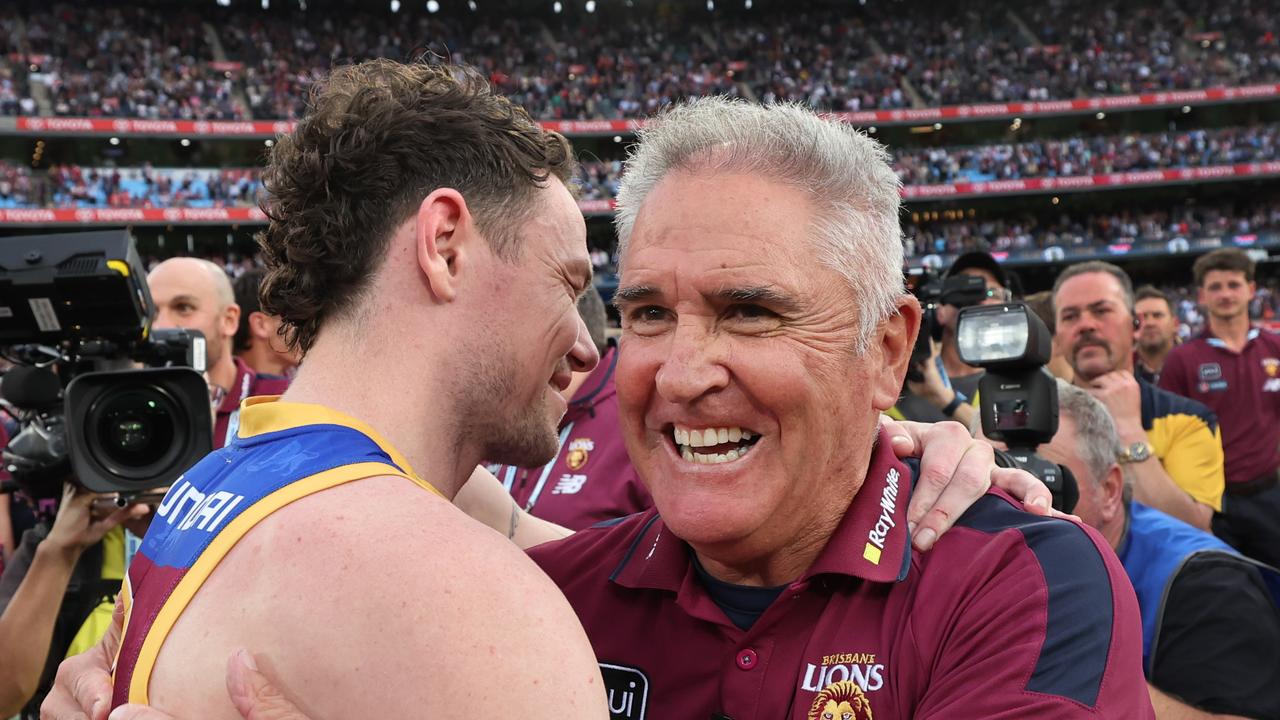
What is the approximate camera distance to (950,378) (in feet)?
17.6

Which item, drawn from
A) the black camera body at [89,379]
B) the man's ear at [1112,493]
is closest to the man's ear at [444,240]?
the black camera body at [89,379]

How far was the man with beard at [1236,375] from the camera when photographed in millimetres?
6535

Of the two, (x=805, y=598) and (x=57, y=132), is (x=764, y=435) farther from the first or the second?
(x=57, y=132)

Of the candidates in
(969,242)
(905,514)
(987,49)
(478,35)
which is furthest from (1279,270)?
(905,514)

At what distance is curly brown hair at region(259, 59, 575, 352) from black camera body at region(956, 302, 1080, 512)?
1318 mm

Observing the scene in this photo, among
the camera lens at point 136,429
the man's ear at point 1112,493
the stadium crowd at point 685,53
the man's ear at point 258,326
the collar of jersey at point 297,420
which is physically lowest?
the man's ear at point 1112,493

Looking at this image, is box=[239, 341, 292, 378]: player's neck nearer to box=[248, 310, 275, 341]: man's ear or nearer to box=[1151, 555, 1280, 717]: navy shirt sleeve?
box=[248, 310, 275, 341]: man's ear

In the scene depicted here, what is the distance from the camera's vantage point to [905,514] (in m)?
1.67

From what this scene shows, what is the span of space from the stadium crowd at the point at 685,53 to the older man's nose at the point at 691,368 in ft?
97.9

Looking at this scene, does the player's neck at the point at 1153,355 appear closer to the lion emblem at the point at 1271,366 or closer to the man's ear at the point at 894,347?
the lion emblem at the point at 1271,366

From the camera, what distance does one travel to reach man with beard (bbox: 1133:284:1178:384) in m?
8.12

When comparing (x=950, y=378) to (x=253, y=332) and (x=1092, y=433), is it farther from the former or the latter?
(x=253, y=332)

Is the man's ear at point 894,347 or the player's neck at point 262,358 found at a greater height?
the man's ear at point 894,347

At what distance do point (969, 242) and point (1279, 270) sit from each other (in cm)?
896
